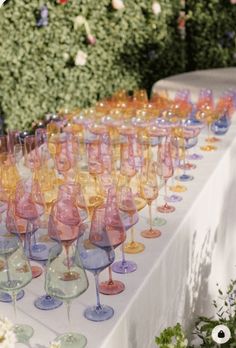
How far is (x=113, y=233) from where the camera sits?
5.86 ft

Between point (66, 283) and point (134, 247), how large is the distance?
48 centimetres

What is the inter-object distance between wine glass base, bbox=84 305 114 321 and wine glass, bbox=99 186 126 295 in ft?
0.26

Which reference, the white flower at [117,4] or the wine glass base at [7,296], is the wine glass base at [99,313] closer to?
the wine glass base at [7,296]

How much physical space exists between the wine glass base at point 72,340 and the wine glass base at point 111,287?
0.69ft

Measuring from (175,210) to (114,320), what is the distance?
770mm

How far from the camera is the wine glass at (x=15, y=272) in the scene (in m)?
1.62

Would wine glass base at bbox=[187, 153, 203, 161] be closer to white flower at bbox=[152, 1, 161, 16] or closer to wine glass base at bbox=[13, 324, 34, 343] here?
wine glass base at bbox=[13, 324, 34, 343]

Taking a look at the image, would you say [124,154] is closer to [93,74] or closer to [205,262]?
[205,262]

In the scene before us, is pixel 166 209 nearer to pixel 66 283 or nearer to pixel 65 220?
pixel 65 220

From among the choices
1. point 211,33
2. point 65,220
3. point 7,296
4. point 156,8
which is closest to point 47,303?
point 7,296

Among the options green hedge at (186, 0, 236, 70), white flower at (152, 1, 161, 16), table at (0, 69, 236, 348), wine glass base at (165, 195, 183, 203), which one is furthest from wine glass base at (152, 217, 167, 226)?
green hedge at (186, 0, 236, 70)

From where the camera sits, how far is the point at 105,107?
10.7 feet

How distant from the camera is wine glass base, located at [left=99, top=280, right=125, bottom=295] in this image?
1789 mm

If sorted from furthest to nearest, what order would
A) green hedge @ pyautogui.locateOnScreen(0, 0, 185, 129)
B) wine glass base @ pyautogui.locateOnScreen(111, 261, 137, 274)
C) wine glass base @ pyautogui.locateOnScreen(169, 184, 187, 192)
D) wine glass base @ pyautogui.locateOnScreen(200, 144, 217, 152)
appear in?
green hedge @ pyautogui.locateOnScreen(0, 0, 185, 129), wine glass base @ pyautogui.locateOnScreen(200, 144, 217, 152), wine glass base @ pyautogui.locateOnScreen(169, 184, 187, 192), wine glass base @ pyautogui.locateOnScreen(111, 261, 137, 274)
